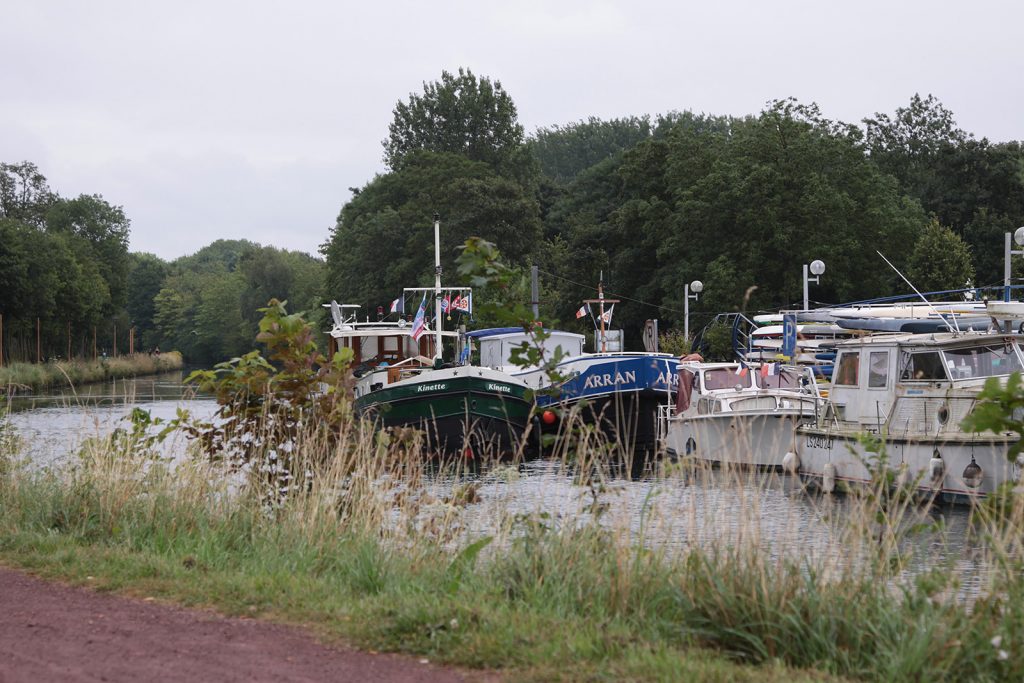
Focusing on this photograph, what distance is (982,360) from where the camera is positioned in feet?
65.9

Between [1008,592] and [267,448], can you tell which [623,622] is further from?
[267,448]

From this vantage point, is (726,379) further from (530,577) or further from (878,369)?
(530,577)

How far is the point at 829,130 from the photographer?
5750cm

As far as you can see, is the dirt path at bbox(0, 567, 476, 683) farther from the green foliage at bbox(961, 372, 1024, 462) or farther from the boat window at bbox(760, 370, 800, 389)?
the boat window at bbox(760, 370, 800, 389)

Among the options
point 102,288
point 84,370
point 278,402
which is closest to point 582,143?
point 102,288

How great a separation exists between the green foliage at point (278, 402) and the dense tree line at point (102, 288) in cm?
4966

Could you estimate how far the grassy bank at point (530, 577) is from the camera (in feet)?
21.4

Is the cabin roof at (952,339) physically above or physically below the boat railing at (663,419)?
above

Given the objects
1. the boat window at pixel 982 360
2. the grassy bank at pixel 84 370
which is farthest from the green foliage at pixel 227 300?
the boat window at pixel 982 360

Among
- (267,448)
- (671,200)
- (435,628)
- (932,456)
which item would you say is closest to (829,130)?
(671,200)

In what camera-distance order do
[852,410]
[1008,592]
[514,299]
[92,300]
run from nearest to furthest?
[1008,592] → [514,299] → [852,410] → [92,300]

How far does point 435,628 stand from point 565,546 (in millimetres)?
1651

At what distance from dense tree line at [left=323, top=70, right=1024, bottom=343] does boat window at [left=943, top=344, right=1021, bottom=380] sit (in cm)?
2109

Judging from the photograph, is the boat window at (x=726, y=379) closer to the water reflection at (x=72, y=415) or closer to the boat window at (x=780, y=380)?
the boat window at (x=780, y=380)
